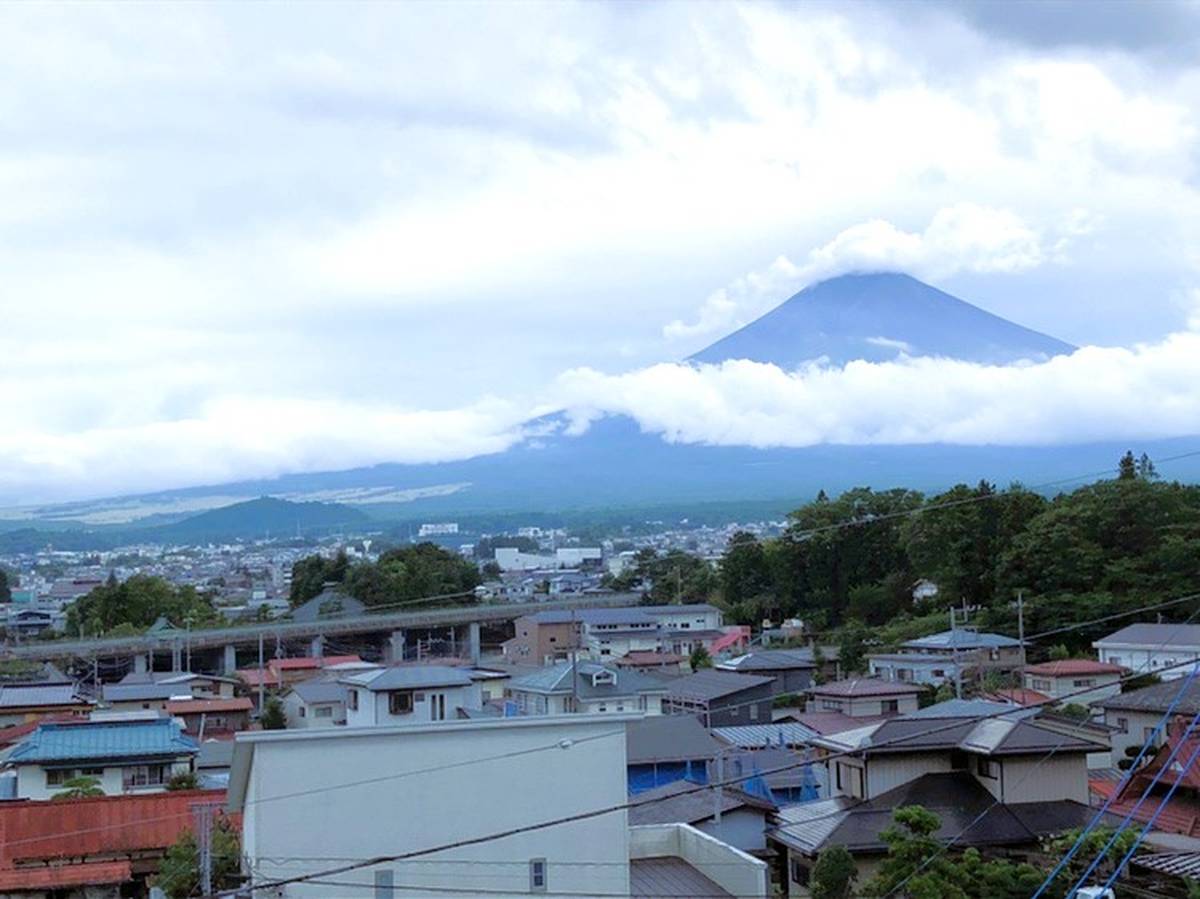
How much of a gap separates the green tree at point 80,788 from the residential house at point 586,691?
9.34 m

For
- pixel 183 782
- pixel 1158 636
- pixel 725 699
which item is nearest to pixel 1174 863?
pixel 183 782

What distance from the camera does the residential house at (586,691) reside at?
26.0 meters

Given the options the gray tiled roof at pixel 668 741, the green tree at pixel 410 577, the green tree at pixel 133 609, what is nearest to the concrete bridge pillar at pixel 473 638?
the green tree at pixel 410 577

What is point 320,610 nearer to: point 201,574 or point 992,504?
point 992,504

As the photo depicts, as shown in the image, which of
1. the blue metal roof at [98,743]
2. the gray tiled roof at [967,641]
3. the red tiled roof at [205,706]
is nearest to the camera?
the blue metal roof at [98,743]

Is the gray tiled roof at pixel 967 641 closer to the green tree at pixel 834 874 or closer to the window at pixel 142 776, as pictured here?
the green tree at pixel 834 874

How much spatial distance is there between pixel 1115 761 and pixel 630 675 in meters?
10.5

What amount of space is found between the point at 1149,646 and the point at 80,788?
837 inches

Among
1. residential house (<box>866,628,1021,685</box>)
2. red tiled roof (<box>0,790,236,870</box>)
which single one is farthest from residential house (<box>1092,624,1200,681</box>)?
red tiled roof (<box>0,790,236,870</box>)

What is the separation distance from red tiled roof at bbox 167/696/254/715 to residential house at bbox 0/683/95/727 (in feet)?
6.03

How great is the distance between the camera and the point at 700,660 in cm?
3569

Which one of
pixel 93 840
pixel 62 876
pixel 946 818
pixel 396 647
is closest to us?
pixel 62 876

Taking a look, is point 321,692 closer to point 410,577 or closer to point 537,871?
→ point 537,871

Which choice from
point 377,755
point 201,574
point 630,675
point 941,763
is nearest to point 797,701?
point 630,675
